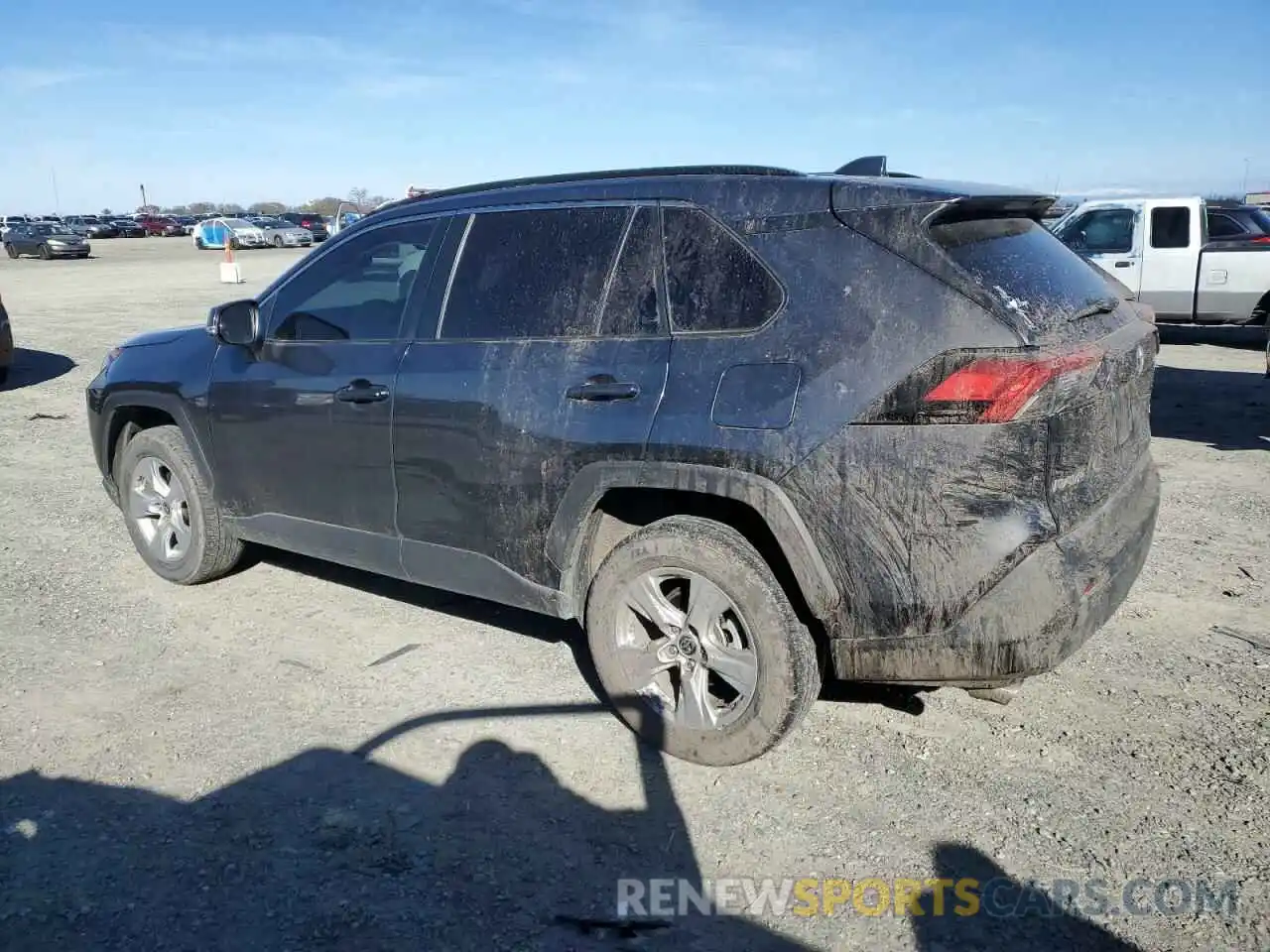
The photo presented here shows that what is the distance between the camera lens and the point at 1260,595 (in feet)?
15.5

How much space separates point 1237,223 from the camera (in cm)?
1381

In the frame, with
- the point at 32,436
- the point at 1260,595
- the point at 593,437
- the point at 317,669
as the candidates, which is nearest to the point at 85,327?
the point at 32,436

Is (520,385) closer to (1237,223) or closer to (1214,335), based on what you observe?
(1237,223)

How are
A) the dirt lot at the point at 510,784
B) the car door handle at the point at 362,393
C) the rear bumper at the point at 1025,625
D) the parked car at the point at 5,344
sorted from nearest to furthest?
the dirt lot at the point at 510,784 → the rear bumper at the point at 1025,625 → the car door handle at the point at 362,393 → the parked car at the point at 5,344

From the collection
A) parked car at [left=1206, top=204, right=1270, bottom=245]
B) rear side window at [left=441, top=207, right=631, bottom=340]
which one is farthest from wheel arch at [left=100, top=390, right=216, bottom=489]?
parked car at [left=1206, top=204, right=1270, bottom=245]

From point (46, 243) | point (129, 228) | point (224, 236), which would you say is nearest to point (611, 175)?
point (46, 243)

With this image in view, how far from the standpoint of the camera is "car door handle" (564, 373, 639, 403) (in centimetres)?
338

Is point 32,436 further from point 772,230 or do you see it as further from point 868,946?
point 868,946

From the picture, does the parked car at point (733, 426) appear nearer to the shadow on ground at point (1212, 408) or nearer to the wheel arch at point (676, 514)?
the wheel arch at point (676, 514)

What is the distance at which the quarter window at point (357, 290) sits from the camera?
416 centimetres

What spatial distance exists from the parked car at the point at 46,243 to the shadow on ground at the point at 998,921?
45.8 meters

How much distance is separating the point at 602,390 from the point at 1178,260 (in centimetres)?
1255

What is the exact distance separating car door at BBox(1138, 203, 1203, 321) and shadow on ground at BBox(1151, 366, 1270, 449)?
2.19 m

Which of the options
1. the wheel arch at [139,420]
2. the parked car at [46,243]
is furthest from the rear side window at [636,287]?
the parked car at [46,243]
